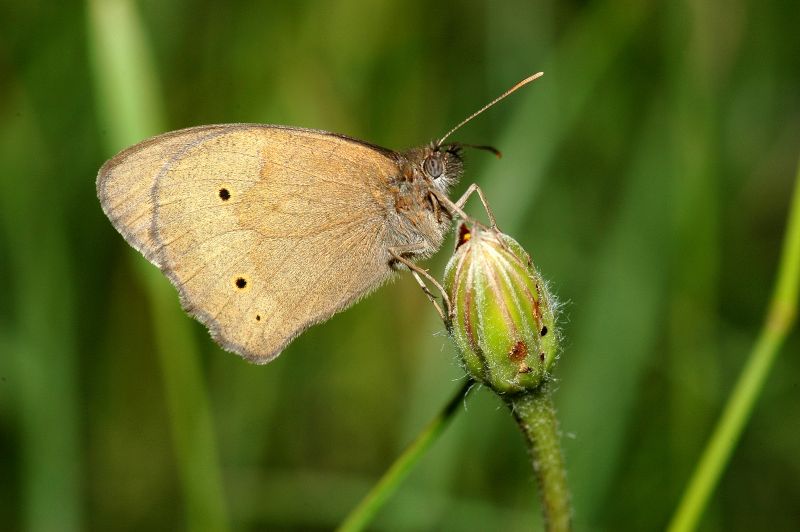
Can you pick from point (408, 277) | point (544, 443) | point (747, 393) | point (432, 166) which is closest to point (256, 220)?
point (432, 166)

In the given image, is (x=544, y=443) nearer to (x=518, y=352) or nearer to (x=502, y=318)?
(x=518, y=352)

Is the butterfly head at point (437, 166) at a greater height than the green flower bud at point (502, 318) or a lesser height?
greater

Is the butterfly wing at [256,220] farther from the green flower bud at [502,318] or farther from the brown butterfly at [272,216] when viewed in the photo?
the green flower bud at [502,318]

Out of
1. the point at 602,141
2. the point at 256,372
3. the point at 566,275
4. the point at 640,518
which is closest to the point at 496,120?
the point at 602,141

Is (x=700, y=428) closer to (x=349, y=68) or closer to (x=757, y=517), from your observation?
(x=757, y=517)

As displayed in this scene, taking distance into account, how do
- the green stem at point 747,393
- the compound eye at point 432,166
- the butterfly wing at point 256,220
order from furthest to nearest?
the compound eye at point 432,166 → the butterfly wing at point 256,220 → the green stem at point 747,393

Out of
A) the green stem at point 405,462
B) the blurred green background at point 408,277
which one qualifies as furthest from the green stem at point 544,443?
the blurred green background at point 408,277

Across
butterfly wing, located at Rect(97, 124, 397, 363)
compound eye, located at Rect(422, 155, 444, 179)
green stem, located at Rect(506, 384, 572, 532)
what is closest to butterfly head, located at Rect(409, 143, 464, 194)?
compound eye, located at Rect(422, 155, 444, 179)
